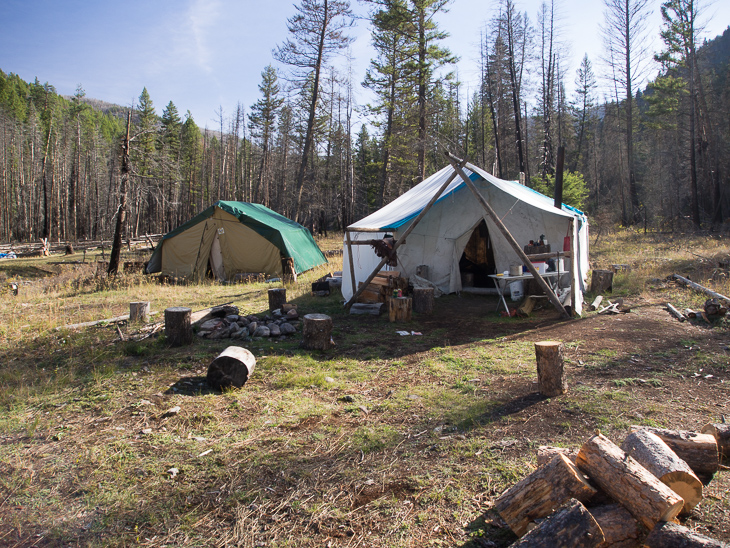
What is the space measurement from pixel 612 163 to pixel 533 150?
6999mm

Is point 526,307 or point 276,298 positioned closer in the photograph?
point 526,307

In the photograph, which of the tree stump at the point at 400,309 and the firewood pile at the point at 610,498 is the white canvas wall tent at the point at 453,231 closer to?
the tree stump at the point at 400,309

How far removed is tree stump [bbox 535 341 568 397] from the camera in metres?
3.93

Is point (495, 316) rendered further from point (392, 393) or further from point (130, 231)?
point (130, 231)

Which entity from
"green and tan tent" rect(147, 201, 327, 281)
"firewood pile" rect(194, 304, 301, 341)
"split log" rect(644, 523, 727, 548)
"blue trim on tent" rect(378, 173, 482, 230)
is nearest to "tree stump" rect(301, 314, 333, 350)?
"firewood pile" rect(194, 304, 301, 341)

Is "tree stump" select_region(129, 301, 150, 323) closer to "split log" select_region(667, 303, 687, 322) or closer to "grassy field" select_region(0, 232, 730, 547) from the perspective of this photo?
"grassy field" select_region(0, 232, 730, 547)

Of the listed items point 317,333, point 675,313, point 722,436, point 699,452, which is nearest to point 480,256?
point 675,313

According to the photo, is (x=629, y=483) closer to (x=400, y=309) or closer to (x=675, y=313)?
(x=400, y=309)

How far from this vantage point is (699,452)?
2.58 meters

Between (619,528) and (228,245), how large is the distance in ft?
43.1

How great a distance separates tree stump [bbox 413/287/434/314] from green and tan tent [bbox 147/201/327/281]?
226 inches

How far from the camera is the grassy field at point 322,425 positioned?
2.37 metres

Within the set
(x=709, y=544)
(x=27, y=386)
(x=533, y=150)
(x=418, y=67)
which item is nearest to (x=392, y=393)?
(x=709, y=544)

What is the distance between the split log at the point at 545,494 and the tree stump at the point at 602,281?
8244 mm
